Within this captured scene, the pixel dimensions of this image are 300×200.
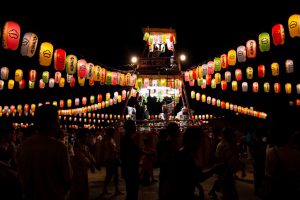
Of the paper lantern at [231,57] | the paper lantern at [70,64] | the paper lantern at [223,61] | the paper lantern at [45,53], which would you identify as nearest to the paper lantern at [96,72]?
the paper lantern at [70,64]

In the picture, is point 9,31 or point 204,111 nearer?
point 9,31

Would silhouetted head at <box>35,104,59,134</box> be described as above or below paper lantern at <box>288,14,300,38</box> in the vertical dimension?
below

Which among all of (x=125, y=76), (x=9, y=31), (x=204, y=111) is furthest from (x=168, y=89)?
(x=204, y=111)

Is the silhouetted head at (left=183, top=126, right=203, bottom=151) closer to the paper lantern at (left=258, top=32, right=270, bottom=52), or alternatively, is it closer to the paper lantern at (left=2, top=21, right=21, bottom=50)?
the paper lantern at (left=2, top=21, right=21, bottom=50)

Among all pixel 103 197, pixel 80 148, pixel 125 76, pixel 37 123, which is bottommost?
pixel 103 197

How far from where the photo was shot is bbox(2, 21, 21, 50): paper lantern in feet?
38.7

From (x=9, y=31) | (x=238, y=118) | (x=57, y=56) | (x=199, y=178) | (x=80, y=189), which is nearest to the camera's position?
(x=199, y=178)

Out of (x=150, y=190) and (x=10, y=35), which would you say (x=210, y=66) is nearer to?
(x=150, y=190)

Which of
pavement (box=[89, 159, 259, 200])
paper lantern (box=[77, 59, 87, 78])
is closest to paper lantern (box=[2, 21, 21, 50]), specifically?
paper lantern (box=[77, 59, 87, 78])

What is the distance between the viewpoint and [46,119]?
3.62 m

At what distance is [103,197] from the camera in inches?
378

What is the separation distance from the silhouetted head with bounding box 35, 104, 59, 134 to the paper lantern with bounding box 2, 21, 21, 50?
944 centimetres

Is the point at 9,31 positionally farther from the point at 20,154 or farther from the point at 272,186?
the point at 272,186

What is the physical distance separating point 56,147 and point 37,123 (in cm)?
38
